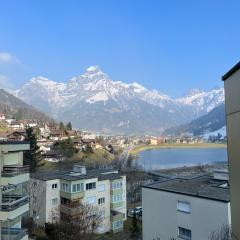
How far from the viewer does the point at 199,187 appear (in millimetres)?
18625

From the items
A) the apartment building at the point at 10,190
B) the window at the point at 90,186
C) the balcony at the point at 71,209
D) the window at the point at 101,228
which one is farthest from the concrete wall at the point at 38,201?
the apartment building at the point at 10,190

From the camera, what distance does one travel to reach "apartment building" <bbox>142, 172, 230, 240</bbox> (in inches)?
627

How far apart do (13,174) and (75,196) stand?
57.8 ft

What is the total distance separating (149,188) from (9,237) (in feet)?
26.6

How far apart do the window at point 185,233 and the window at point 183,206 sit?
0.94 meters

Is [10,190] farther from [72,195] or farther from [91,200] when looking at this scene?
[91,200]

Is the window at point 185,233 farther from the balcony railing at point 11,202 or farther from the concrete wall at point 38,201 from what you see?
the concrete wall at point 38,201

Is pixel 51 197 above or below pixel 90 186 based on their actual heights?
below

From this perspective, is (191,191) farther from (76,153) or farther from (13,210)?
(76,153)

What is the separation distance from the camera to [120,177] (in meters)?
36.0

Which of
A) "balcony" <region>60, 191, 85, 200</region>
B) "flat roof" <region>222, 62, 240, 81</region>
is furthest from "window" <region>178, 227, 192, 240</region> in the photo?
"balcony" <region>60, 191, 85, 200</region>

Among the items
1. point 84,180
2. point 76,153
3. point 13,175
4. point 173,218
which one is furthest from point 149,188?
point 76,153

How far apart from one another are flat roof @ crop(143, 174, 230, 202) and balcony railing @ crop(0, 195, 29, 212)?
24.2 feet

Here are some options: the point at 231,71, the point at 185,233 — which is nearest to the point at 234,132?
the point at 231,71
